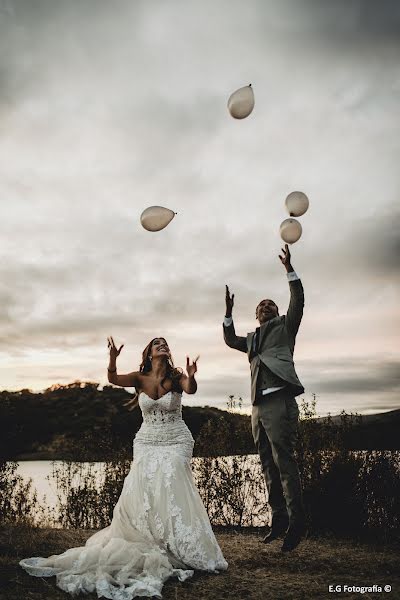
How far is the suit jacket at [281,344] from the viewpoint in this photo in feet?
17.4

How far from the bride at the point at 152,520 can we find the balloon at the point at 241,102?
110 inches

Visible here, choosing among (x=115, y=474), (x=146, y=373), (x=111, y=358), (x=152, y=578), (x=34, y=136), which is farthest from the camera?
(x=34, y=136)

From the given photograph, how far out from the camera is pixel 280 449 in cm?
515

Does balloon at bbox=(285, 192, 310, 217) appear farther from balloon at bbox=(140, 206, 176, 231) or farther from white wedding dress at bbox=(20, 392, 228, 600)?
white wedding dress at bbox=(20, 392, 228, 600)

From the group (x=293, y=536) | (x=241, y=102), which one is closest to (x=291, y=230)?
(x=241, y=102)

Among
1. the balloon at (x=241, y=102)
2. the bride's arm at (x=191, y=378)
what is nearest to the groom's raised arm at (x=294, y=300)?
the bride's arm at (x=191, y=378)

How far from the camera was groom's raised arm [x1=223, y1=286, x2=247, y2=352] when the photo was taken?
5961 millimetres

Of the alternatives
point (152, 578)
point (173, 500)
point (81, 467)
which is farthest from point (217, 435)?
point (152, 578)

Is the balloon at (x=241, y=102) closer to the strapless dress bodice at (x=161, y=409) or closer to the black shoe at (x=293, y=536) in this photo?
the strapless dress bodice at (x=161, y=409)

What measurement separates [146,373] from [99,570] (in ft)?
6.63

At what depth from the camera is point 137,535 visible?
14.9 feet

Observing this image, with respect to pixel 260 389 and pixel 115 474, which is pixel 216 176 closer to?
pixel 260 389

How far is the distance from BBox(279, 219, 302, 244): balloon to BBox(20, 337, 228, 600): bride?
1.92 metres

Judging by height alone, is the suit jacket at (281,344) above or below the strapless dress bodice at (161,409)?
above
